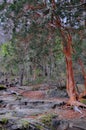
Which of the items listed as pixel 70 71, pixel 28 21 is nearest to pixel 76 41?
pixel 70 71

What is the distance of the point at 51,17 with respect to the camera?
478 inches

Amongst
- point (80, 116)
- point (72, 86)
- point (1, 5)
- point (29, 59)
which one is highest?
point (1, 5)

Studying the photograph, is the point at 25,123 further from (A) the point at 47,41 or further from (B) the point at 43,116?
(A) the point at 47,41

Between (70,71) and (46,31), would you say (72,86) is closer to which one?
(70,71)

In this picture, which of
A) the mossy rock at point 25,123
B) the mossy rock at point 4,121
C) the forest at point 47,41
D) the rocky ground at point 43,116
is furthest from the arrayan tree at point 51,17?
the mossy rock at point 4,121

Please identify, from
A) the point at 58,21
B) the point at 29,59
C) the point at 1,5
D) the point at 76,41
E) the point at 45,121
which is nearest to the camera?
the point at 45,121

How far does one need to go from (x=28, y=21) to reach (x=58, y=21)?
5.79ft

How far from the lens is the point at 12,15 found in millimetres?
14594

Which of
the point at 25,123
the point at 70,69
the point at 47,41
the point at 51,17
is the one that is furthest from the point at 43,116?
the point at 47,41

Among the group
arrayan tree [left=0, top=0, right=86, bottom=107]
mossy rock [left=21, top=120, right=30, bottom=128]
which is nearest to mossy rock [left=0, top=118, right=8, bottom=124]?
mossy rock [left=21, top=120, right=30, bottom=128]

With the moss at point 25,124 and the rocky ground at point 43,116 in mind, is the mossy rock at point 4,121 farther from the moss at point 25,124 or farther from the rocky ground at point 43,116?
the moss at point 25,124

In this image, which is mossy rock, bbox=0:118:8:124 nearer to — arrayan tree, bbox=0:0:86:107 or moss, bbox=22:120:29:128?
moss, bbox=22:120:29:128

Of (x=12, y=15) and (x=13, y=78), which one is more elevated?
(x=12, y=15)

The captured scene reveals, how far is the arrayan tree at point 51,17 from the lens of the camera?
1238 cm
